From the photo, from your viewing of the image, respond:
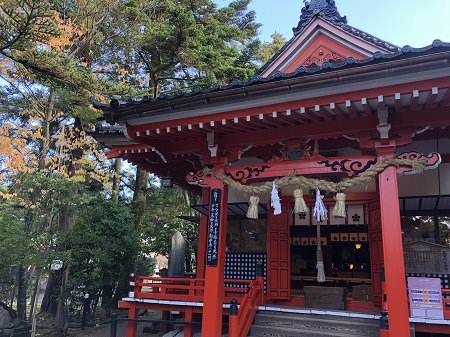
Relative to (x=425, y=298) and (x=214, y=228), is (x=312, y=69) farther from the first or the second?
(x=425, y=298)

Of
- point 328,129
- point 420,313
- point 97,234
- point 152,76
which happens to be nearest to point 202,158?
point 328,129

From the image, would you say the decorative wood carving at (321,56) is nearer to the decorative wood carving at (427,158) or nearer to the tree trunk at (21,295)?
the decorative wood carving at (427,158)

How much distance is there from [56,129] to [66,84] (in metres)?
9.93

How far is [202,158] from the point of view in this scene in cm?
668

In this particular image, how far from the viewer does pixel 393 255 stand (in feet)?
16.2

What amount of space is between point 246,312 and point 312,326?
1.25m

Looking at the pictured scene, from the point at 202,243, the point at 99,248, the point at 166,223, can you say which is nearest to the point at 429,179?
the point at 202,243

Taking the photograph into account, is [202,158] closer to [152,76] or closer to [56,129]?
[152,76]

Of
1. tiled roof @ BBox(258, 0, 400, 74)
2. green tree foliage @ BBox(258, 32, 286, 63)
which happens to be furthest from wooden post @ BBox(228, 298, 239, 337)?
green tree foliage @ BBox(258, 32, 286, 63)

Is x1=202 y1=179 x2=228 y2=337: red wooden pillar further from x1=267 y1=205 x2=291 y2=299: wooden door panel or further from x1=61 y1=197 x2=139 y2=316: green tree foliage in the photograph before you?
x1=61 y1=197 x2=139 y2=316: green tree foliage

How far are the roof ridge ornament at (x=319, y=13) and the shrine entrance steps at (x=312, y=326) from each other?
7.29m

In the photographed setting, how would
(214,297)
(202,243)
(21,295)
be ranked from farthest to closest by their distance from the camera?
(21,295)
(202,243)
(214,297)

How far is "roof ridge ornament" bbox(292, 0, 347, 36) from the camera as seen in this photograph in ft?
31.3

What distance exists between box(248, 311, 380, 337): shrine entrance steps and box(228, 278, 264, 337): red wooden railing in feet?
0.74
